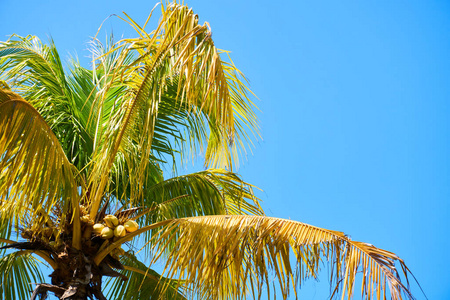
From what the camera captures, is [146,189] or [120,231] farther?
[146,189]

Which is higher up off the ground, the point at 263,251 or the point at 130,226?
the point at 130,226

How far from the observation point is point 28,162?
156 inches

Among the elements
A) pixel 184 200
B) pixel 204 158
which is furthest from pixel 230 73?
pixel 184 200

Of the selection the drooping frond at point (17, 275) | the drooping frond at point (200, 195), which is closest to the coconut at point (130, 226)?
the drooping frond at point (200, 195)

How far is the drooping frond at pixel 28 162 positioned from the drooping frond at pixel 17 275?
1.56 m

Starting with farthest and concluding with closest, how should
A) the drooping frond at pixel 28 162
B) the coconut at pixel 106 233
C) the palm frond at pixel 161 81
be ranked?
the coconut at pixel 106 233
the palm frond at pixel 161 81
the drooping frond at pixel 28 162

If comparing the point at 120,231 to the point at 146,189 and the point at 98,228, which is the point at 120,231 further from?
the point at 146,189

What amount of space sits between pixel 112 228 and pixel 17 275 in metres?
1.86

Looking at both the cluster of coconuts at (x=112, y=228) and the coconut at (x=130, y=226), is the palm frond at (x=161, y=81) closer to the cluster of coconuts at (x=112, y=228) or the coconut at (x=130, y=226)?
the cluster of coconuts at (x=112, y=228)

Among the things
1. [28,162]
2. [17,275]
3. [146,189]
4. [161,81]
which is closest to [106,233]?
[28,162]

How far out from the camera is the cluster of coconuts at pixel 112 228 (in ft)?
14.7

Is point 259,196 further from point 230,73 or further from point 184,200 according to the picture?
point 230,73

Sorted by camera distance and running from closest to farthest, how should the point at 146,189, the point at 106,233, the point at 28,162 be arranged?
the point at 28,162
the point at 106,233
the point at 146,189

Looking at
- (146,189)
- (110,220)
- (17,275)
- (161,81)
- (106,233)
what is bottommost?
(17,275)
